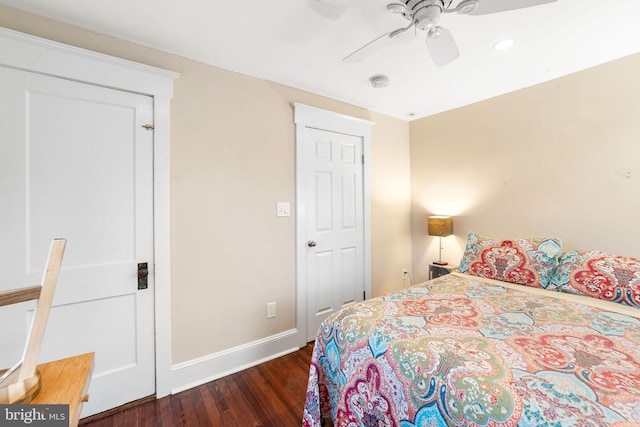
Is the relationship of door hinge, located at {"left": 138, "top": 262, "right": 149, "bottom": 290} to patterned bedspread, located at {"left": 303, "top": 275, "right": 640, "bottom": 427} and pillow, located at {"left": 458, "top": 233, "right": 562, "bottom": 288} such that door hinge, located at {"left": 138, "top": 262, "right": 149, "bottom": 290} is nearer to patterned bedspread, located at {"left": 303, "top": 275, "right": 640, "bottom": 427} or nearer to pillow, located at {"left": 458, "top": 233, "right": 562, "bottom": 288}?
patterned bedspread, located at {"left": 303, "top": 275, "right": 640, "bottom": 427}

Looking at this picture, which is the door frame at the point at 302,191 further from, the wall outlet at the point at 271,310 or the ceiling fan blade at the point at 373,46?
the ceiling fan blade at the point at 373,46

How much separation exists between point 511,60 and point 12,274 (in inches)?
142

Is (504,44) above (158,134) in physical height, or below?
above

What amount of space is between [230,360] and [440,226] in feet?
8.15

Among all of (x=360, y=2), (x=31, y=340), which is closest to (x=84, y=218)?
(x=31, y=340)

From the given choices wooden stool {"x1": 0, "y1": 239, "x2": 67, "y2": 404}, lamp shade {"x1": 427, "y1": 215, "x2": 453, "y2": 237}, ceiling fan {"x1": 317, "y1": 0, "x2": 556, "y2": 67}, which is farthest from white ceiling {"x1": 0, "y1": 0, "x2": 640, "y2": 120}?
wooden stool {"x1": 0, "y1": 239, "x2": 67, "y2": 404}

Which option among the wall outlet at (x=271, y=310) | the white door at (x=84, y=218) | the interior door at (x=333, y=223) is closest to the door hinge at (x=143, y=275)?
the white door at (x=84, y=218)

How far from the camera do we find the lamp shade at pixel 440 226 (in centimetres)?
298

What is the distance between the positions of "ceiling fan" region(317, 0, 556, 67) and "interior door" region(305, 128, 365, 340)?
1163mm

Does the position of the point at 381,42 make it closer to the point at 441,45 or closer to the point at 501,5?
the point at 441,45

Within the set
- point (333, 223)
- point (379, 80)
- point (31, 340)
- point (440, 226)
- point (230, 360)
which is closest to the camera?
point (31, 340)

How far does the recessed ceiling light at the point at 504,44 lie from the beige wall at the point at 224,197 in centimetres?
146

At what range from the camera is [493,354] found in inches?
43.5

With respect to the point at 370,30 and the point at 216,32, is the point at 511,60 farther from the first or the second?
the point at 216,32
